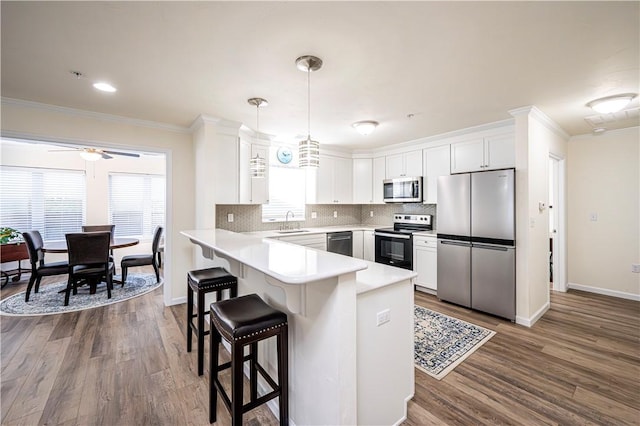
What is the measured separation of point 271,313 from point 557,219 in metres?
4.98

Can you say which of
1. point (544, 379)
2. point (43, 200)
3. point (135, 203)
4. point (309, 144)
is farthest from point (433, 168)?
point (43, 200)

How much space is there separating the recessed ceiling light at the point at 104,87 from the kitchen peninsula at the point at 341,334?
6.35 ft

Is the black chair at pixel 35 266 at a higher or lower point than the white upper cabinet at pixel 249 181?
lower

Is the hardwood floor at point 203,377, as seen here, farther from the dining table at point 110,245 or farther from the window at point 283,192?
the window at point 283,192

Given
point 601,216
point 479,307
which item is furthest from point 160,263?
point 601,216

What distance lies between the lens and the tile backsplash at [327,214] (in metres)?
4.30

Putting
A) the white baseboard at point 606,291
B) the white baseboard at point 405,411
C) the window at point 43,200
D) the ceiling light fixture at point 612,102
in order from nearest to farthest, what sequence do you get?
the white baseboard at point 405,411, the ceiling light fixture at point 612,102, the white baseboard at point 606,291, the window at point 43,200

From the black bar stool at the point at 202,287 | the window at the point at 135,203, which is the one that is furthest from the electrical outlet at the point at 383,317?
the window at the point at 135,203

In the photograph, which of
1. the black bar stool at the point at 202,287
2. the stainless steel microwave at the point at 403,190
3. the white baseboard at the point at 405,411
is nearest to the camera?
the white baseboard at the point at 405,411

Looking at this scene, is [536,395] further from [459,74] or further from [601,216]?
[601,216]

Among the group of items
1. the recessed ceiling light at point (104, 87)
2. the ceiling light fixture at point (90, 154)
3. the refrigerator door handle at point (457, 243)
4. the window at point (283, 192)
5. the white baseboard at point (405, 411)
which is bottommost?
the white baseboard at point (405, 411)

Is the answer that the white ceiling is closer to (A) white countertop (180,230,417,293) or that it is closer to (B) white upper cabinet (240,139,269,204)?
(B) white upper cabinet (240,139,269,204)

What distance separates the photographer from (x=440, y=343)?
108 inches

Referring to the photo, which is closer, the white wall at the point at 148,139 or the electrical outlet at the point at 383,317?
the electrical outlet at the point at 383,317
